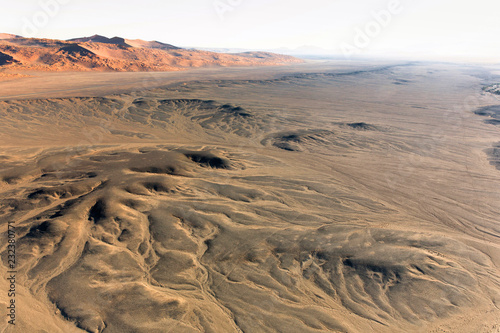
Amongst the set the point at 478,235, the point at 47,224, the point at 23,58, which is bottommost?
the point at 478,235

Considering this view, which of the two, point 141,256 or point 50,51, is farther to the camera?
point 50,51

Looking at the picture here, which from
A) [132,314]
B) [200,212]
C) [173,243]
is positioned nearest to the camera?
[132,314]

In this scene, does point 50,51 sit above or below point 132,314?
above

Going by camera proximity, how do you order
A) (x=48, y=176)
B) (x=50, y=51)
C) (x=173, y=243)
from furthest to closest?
1. (x=50, y=51)
2. (x=48, y=176)
3. (x=173, y=243)

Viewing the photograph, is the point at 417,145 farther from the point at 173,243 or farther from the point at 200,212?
the point at 173,243

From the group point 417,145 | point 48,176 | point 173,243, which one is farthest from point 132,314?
point 417,145

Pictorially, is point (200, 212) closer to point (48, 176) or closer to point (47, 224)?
point (47, 224)
